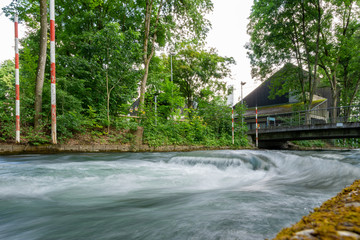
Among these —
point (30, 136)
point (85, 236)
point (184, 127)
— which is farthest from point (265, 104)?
point (85, 236)

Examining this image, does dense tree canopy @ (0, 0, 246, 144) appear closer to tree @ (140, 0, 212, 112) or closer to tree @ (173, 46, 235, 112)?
tree @ (140, 0, 212, 112)

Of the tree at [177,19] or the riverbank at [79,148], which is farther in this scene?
the tree at [177,19]

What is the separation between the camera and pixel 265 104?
33500 mm

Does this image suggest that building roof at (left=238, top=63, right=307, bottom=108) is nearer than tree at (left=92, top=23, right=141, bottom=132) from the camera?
No

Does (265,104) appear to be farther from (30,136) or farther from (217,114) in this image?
(30,136)

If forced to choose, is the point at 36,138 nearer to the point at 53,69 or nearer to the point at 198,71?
the point at 53,69

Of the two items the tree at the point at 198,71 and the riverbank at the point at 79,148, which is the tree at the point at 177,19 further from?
the tree at the point at 198,71

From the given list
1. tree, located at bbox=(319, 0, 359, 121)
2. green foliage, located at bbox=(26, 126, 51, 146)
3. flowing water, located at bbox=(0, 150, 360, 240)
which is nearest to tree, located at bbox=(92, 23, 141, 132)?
green foliage, located at bbox=(26, 126, 51, 146)

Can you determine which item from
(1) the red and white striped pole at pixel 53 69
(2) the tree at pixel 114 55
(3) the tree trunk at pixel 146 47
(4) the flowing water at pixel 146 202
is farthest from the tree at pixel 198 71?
(4) the flowing water at pixel 146 202

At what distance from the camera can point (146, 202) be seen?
2.97m

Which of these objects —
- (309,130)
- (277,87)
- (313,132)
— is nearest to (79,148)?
(309,130)

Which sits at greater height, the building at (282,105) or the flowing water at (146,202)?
the building at (282,105)

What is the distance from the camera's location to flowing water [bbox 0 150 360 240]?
185 centimetres

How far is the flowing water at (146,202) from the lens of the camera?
185cm
